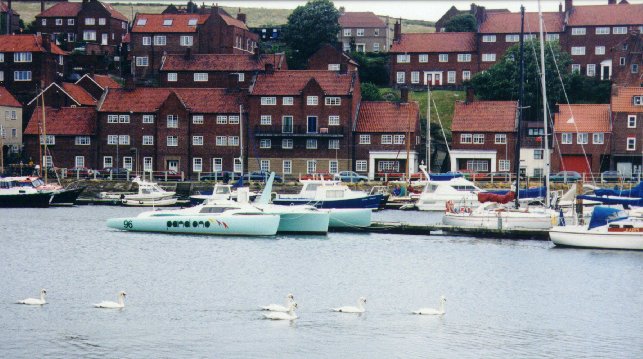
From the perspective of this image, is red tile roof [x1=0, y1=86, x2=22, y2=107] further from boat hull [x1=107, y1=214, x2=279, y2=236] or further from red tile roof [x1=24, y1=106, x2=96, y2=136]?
boat hull [x1=107, y1=214, x2=279, y2=236]

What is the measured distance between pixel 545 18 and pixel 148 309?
99643 mm

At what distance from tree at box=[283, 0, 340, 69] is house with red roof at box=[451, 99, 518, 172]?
132 ft

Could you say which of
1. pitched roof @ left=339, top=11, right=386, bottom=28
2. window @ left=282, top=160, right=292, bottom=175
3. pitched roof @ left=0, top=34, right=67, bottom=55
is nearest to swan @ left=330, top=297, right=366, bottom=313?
window @ left=282, top=160, right=292, bottom=175

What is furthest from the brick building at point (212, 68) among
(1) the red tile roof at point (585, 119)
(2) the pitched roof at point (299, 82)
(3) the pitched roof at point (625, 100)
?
(3) the pitched roof at point (625, 100)

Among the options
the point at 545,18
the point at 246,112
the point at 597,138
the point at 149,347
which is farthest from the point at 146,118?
the point at 149,347

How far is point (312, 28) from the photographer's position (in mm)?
147625

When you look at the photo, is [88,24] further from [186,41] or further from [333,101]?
[333,101]

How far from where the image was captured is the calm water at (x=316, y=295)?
131ft

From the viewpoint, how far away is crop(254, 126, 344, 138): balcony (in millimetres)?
108562

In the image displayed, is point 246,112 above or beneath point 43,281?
above

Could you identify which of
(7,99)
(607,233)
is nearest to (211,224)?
(607,233)

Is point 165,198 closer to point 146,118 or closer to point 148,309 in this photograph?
point 146,118

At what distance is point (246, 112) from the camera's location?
111m

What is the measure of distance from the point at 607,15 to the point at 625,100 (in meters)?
27.8
